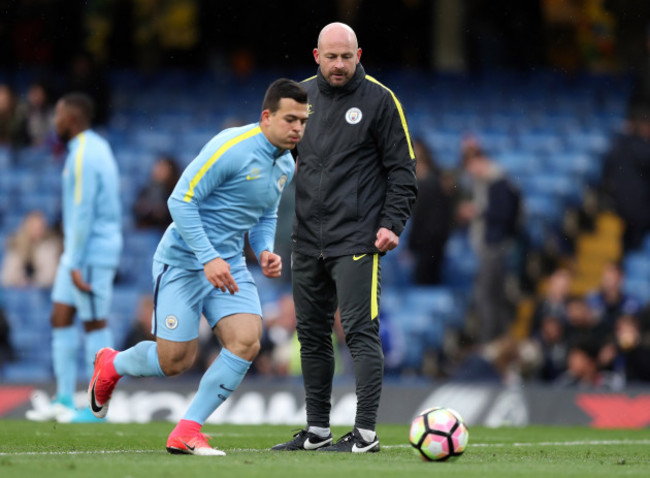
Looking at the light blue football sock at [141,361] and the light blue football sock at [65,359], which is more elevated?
the light blue football sock at [141,361]

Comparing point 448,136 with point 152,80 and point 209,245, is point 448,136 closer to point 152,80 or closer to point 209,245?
point 152,80

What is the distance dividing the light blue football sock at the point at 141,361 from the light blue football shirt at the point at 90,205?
3144mm

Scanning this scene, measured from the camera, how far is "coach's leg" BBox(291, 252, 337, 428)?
24.7 ft

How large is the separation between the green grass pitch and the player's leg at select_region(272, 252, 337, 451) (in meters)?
0.37

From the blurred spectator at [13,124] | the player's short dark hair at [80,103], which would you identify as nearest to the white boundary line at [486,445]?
the player's short dark hair at [80,103]

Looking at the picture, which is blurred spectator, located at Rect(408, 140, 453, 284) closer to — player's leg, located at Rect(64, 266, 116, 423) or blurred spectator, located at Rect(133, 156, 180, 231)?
blurred spectator, located at Rect(133, 156, 180, 231)

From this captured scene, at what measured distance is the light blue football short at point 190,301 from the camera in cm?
700

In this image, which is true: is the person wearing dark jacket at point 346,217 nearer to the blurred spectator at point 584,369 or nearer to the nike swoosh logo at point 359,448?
the nike swoosh logo at point 359,448

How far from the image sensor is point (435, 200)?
14867 mm

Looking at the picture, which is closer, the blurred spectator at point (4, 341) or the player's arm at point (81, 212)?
the player's arm at point (81, 212)

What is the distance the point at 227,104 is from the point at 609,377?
917cm

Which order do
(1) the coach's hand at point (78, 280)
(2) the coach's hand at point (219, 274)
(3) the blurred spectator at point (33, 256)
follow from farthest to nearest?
1. (3) the blurred spectator at point (33, 256)
2. (1) the coach's hand at point (78, 280)
3. (2) the coach's hand at point (219, 274)

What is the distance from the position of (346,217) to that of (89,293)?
11.8ft

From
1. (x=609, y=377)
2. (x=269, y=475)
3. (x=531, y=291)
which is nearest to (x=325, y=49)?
(x=269, y=475)
